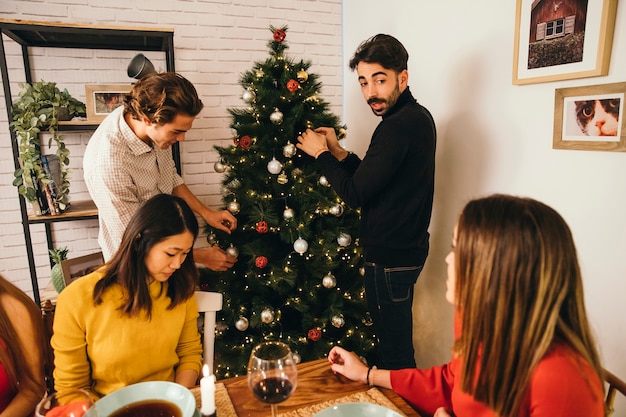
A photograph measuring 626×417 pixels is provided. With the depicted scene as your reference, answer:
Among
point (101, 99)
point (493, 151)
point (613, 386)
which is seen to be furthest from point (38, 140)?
point (613, 386)

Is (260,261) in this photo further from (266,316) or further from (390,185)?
(390,185)

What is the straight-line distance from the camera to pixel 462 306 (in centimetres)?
87

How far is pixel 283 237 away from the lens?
205cm

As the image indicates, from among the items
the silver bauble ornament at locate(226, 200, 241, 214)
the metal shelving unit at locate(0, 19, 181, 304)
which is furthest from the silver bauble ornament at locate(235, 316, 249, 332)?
the metal shelving unit at locate(0, 19, 181, 304)

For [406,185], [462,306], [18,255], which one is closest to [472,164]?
[406,185]

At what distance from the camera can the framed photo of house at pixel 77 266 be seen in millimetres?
2143

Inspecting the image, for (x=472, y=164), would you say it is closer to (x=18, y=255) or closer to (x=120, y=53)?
(x=120, y=53)

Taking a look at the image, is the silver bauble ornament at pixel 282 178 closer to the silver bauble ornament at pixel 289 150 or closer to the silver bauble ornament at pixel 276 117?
the silver bauble ornament at pixel 289 150

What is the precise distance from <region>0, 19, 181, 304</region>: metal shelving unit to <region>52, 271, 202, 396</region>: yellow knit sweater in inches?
47.9

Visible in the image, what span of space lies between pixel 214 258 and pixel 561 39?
5.54 ft

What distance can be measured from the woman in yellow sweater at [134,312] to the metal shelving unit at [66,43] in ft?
3.95

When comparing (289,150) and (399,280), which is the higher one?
(289,150)

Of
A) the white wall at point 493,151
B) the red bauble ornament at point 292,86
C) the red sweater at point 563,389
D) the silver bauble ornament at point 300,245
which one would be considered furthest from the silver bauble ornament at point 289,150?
the red sweater at point 563,389

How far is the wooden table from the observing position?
100 cm
